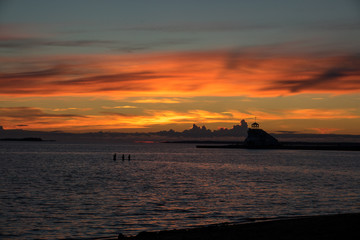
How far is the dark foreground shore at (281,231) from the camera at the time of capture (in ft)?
55.2

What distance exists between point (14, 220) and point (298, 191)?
27.7 metres

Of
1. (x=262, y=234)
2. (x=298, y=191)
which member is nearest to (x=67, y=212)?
(x=262, y=234)

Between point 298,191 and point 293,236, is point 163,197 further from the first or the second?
point 293,236

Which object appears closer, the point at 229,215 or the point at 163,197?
the point at 229,215

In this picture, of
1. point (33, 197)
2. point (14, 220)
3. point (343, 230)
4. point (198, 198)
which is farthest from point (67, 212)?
point (343, 230)

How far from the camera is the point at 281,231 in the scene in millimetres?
17984

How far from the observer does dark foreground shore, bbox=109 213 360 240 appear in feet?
55.2

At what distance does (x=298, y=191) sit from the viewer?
40.9m

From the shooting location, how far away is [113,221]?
24844 millimetres

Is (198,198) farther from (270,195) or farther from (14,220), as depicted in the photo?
(14,220)

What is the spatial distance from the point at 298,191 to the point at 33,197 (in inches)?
1023

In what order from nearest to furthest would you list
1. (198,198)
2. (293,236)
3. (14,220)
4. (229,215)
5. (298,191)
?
1. (293,236)
2. (14,220)
3. (229,215)
4. (198,198)
5. (298,191)

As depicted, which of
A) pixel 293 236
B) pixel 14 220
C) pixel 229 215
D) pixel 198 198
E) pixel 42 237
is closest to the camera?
pixel 293 236

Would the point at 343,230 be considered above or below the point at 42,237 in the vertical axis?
above
